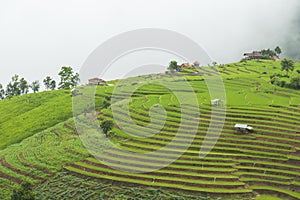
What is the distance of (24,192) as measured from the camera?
23844mm

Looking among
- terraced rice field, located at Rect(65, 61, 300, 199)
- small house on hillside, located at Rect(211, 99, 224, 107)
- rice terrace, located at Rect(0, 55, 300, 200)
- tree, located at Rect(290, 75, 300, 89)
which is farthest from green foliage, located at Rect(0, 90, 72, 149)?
tree, located at Rect(290, 75, 300, 89)

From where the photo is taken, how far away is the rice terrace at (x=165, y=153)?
2647 centimetres

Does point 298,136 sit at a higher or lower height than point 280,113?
lower

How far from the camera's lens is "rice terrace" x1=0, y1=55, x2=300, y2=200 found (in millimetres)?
26469

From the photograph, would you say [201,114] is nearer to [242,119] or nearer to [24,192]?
[242,119]

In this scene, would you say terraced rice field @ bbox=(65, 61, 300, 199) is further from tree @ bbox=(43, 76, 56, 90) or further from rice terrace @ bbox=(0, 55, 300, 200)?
tree @ bbox=(43, 76, 56, 90)

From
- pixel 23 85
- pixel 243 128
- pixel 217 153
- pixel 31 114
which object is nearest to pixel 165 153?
pixel 217 153

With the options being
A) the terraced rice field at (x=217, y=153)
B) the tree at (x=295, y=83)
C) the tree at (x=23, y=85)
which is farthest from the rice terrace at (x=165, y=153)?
the tree at (x=23, y=85)

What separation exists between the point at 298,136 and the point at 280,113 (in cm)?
621

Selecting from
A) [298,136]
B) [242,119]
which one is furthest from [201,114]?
[298,136]

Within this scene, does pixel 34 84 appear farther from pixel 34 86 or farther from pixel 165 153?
pixel 165 153

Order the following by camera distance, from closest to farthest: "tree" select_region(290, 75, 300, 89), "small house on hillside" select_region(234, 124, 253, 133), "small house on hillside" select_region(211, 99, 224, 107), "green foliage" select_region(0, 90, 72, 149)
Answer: "small house on hillside" select_region(234, 124, 253, 133)
"small house on hillside" select_region(211, 99, 224, 107)
"green foliage" select_region(0, 90, 72, 149)
"tree" select_region(290, 75, 300, 89)

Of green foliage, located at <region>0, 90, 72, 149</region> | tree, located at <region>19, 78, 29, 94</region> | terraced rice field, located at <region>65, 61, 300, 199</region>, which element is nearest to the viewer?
terraced rice field, located at <region>65, 61, 300, 199</region>

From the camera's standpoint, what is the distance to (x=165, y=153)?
103 ft
